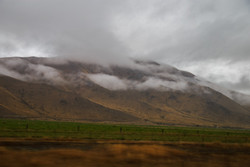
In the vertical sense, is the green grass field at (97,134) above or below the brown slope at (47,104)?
below

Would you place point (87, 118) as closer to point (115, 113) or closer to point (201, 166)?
point (115, 113)

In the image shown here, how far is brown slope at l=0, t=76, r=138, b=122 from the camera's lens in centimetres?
15225

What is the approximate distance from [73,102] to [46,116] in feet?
99.5

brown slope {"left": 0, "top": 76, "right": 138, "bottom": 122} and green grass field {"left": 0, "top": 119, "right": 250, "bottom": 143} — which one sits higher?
brown slope {"left": 0, "top": 76, "right": 138, "bottom": 122}

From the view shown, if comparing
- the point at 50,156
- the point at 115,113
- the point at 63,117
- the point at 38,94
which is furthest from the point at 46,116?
the point at 50,156

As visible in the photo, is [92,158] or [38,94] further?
[38,94]

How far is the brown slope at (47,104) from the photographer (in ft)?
500

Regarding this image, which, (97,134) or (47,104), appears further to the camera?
(47,104)

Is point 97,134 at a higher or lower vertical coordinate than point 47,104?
lower

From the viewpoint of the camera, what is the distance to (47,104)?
16950cm

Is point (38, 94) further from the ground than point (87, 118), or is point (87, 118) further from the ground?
point (38, 94)

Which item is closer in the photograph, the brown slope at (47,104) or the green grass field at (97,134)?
the green grass field at (97,134)

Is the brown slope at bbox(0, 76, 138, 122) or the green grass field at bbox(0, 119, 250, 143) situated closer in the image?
the green grass field at bbox(0, 119, 250, 143)

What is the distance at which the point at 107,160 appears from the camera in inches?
611
